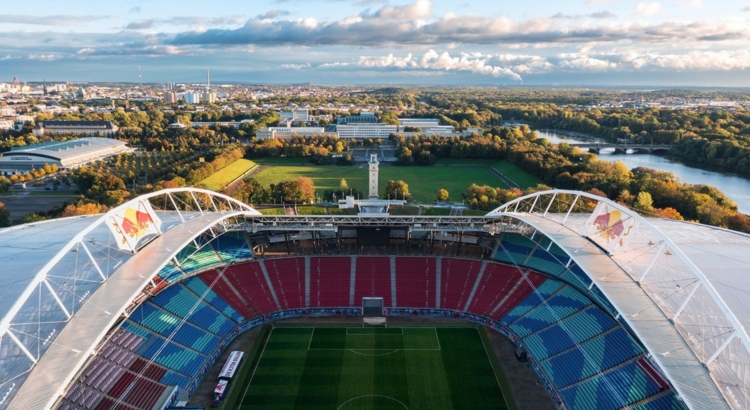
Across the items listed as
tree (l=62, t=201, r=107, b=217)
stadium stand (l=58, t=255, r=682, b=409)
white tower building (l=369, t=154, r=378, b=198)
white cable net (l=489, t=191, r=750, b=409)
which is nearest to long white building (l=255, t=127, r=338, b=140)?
white tower building (l=369, t=154, r=378, b=198)

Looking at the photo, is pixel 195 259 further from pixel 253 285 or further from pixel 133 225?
pixel 133 225

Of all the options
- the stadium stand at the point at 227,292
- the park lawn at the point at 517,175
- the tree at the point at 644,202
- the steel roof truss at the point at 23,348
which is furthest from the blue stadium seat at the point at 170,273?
the park lawn at the point at 517,175

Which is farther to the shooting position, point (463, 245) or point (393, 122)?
point (393, 122)

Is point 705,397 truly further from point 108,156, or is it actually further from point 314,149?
point 108,156

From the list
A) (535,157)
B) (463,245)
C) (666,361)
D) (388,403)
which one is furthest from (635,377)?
(535,157)

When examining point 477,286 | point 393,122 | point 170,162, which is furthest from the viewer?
A: point 393,122

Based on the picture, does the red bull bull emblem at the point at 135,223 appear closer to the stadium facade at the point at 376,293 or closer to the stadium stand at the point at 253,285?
the stadium facade at the point at 376,293

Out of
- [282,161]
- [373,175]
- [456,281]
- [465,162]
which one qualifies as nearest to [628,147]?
[465,162]
